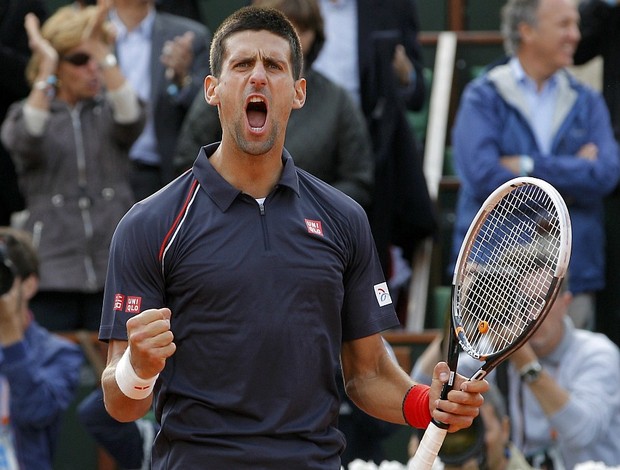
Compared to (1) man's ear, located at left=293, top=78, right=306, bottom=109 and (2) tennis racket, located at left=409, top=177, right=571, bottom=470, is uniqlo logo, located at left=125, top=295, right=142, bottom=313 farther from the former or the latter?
(2) tennis racket, located at left=409, top=177, right=571, bottom=470

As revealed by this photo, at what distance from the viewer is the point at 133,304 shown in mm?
3492

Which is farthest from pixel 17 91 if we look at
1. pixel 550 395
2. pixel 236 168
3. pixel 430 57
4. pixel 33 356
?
pixel 236 168

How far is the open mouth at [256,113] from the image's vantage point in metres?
3.65

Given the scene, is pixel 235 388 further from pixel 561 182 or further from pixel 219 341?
pixel 561 182

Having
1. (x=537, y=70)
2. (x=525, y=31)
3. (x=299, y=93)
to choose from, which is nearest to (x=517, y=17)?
(x=525, y=31)

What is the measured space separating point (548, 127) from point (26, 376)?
313 cm

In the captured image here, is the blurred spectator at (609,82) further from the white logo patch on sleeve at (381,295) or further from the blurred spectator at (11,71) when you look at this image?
the white logo patch on sleeve at (381,295)

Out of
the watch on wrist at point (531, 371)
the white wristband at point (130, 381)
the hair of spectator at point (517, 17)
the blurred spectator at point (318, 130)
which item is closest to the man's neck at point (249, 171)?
the white wristband at point (130, 381)

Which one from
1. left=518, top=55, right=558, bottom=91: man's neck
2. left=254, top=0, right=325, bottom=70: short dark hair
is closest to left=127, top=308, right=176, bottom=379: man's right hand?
left=254, top=0, right=325, bottom=70: short dark hair

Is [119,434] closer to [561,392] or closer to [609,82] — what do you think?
[561,392]

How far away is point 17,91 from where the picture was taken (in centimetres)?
816

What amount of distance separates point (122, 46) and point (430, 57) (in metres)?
2.49

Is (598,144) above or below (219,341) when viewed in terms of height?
below

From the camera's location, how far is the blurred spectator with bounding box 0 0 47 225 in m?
8.07
